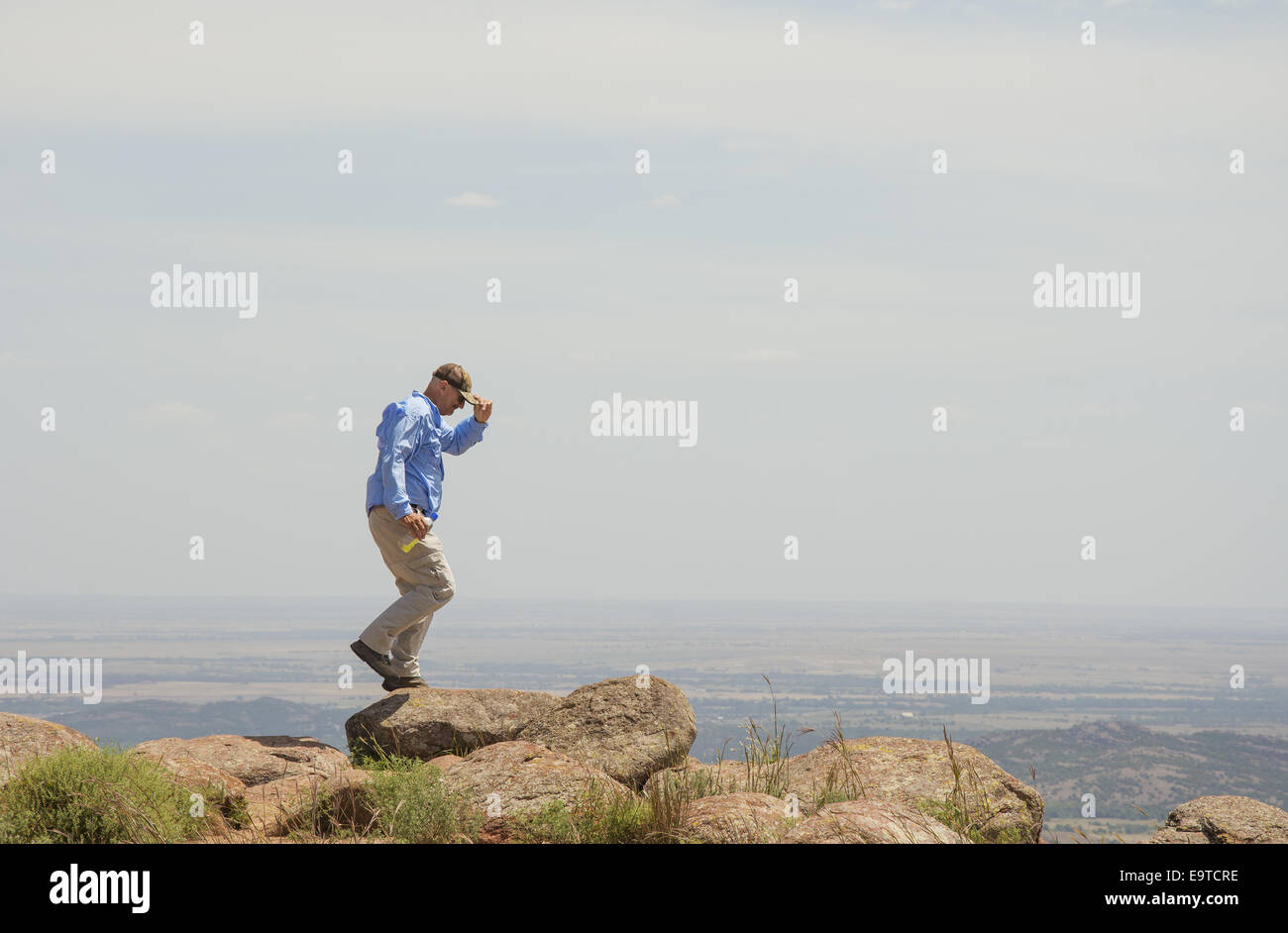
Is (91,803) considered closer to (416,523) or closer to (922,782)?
(416,523)

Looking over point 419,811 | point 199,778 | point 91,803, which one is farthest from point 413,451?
point 91,803

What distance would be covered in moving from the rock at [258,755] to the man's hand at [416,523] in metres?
2.15

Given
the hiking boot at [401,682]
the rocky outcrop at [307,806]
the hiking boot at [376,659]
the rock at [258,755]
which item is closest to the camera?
the rocky outcrop at [307,806]

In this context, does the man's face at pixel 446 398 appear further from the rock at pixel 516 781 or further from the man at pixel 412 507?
the rock at pixel 516 781

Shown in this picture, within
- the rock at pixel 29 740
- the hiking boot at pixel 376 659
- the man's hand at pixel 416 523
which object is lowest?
the rock at pixel 29 740

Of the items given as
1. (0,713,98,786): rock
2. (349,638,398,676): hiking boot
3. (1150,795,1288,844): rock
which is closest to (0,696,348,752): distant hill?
(349,638,398,676): hiking boot

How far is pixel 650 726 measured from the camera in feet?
37.2

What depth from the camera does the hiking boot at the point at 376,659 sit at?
1215 centimetres

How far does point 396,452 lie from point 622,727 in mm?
3274

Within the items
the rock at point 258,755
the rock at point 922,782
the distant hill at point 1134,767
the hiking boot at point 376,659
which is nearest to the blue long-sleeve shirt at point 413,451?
the hiking boot at point 376,659
